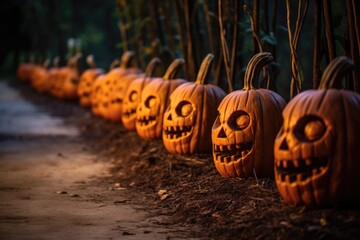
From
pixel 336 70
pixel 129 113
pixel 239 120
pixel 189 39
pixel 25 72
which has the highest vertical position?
pixel 189 39

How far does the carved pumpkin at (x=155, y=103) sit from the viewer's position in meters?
8.13

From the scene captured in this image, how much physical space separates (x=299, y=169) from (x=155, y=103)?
3845 mm

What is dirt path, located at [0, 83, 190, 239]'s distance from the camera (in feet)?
15.2

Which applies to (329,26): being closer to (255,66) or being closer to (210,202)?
(255,66)

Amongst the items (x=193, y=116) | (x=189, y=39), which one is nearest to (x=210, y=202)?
(x=193, y=116)

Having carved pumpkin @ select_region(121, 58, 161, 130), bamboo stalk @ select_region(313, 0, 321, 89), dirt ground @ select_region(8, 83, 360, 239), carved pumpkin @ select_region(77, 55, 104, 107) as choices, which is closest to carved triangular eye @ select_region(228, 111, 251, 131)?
dirt ground @ select_region(8, 83, 360, 239)

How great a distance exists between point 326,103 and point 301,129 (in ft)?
0.79

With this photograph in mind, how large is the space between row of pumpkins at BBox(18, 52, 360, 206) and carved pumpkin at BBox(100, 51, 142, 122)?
5.00ft

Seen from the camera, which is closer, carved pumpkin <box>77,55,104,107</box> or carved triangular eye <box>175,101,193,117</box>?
carved triangular eye <box>175,101,193,117</box>

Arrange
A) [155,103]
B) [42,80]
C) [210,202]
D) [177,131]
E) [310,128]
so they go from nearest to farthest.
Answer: [310,128] < [210,202] < [177,131] < [155,103] < [42,80]

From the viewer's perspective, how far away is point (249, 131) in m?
5.61

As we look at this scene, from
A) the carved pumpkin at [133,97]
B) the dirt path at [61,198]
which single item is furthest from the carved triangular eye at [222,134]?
the carved pumpkin at [133,97]

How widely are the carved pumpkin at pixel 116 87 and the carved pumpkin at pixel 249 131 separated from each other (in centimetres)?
516

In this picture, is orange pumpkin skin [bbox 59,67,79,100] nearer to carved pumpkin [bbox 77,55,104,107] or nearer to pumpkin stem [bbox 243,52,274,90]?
carved pumpkin [bbox 77,55,104,107]
